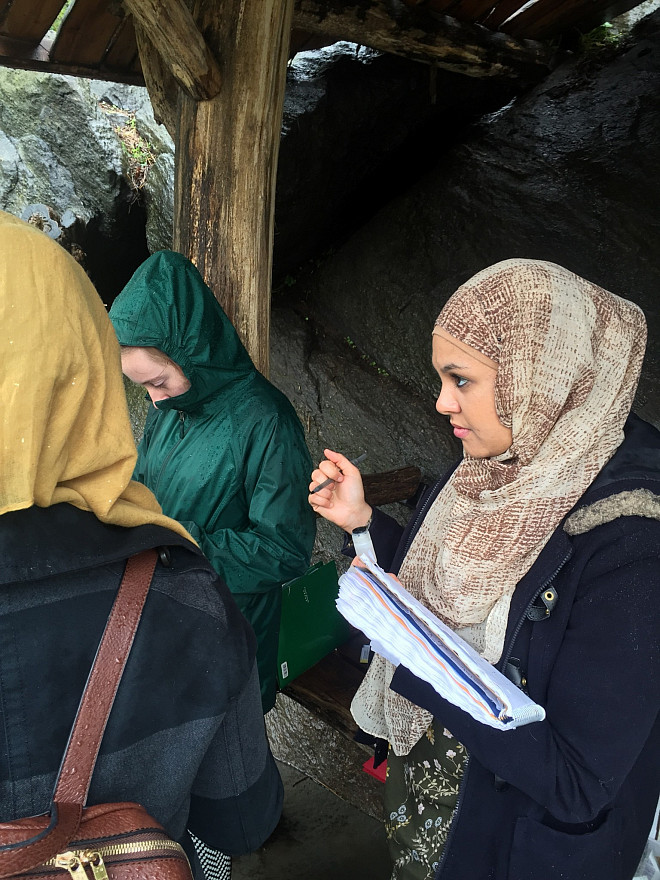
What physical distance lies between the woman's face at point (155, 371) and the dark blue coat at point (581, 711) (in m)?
1.21

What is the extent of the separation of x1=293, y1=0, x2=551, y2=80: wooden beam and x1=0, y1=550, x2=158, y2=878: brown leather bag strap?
358 centimetres

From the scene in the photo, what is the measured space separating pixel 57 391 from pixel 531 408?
97 cm

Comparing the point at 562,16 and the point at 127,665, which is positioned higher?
the point at 562,16

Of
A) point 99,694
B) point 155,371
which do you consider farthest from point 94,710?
point 155,371

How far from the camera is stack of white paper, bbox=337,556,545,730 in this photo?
127 centimetres

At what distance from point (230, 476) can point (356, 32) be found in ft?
9.62

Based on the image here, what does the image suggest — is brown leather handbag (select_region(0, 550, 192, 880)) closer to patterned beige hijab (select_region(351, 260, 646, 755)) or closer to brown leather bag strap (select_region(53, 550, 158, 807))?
brown leather bag strap (select_region(53, 550, 158, 807))

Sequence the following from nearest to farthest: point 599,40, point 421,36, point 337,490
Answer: point 337,490 < point 421,36 < point 599,40

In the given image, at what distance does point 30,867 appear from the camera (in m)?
0.85

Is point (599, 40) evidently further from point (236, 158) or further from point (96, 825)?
point (96, 825)

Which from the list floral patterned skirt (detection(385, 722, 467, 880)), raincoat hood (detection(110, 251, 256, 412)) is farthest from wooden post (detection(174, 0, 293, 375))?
floral patterned skirt (detection(385, 722, 467, 880))

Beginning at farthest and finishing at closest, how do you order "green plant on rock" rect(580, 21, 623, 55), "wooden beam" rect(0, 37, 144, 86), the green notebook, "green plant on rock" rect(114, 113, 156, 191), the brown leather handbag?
"green plant on rock" rect(580, 21, 623, 55)
"green plant on rock" rect(114, 113, 156, 191)
"wooden beam" rect(0, 37, 144, 86)
the green notebook
the brown leather handbag

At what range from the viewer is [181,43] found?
259 cm

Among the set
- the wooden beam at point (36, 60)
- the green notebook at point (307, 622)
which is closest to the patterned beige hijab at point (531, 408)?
the green notebook at point (307, 622)
